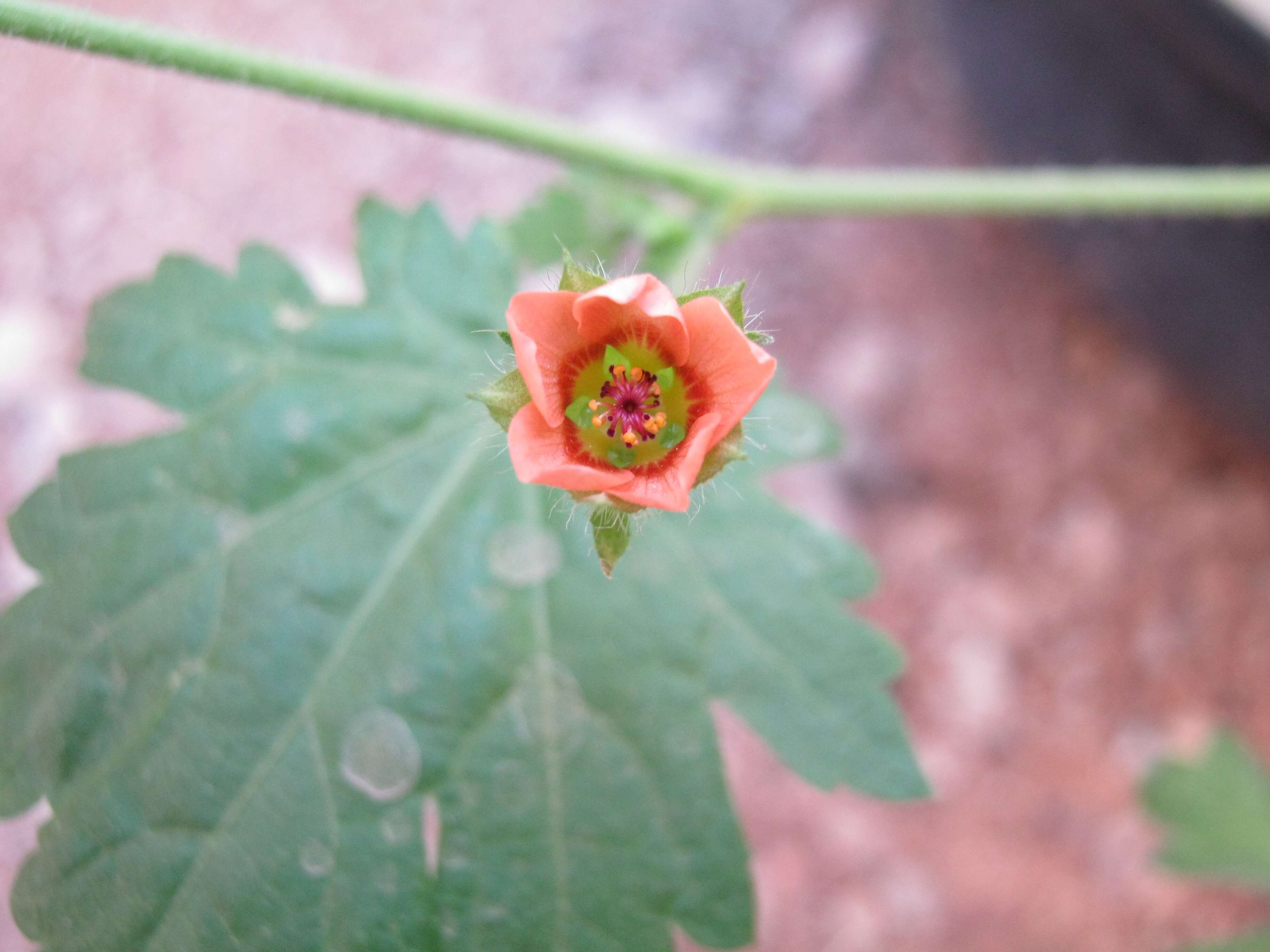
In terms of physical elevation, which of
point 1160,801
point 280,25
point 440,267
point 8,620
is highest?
point 280,25

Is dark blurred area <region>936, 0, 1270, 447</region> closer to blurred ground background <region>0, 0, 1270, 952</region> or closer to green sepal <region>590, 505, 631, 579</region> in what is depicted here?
blurred ground background <region>0, 0, 1270, 952</region>

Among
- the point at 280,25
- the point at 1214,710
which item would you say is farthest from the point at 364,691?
the point at 1214,710

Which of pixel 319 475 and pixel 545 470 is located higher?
pixel 319 475

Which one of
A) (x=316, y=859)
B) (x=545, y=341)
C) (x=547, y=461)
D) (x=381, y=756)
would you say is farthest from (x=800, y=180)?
(x=316, y=859)

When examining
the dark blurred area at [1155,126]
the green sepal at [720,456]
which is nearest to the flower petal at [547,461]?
the green sepal at [720,456]

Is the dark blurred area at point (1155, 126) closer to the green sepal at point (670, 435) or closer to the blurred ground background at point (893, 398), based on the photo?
the blurred ground background at point (893, 398)

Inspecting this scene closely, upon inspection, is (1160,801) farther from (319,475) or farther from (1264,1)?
(319,475)

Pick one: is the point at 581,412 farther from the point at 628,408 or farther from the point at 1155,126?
the point at 1155,126
